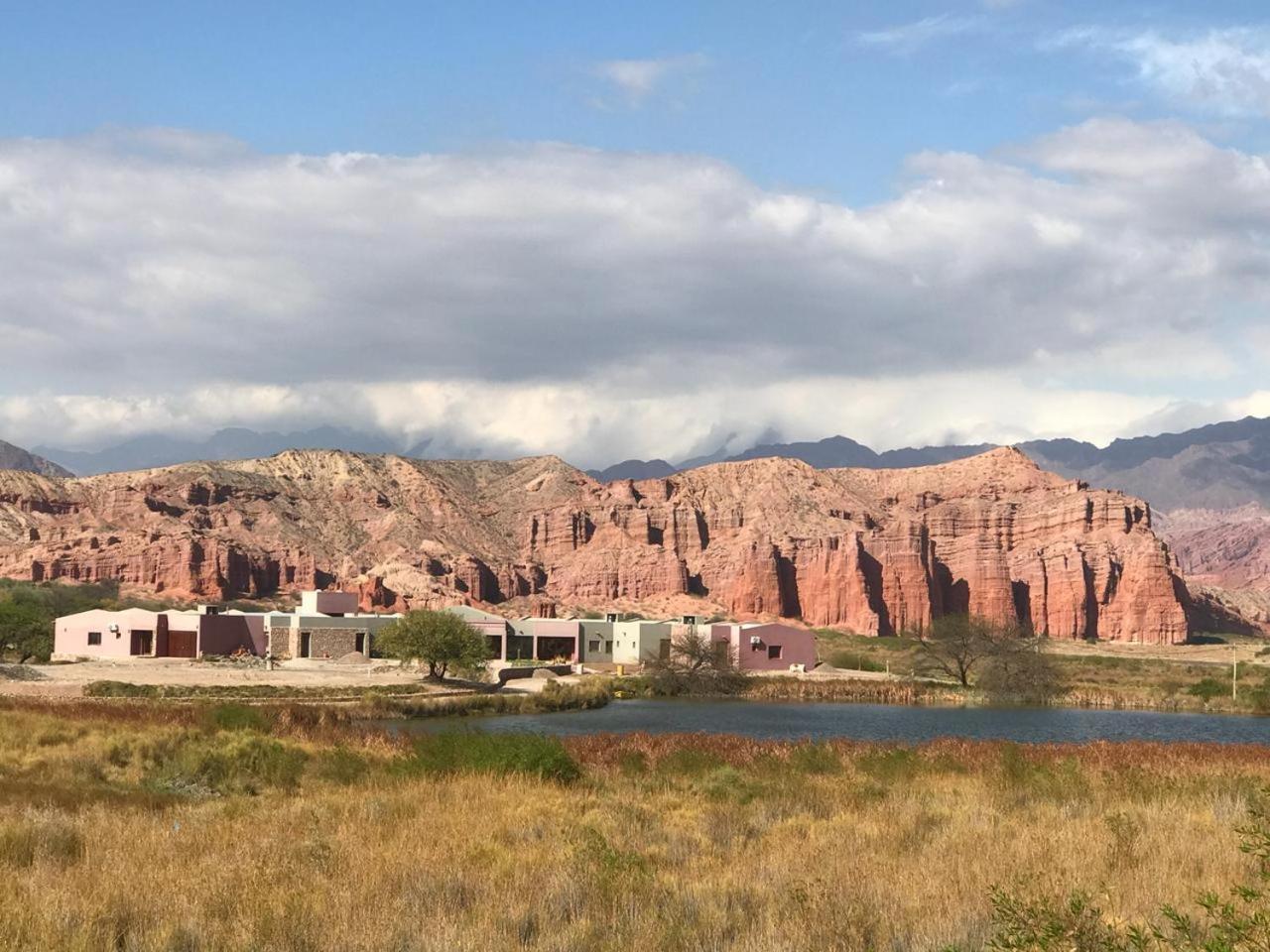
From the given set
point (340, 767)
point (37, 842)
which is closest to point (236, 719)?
point (340, 767)

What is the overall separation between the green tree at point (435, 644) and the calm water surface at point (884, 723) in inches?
423

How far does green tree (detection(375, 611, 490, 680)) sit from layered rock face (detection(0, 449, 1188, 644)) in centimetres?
6976

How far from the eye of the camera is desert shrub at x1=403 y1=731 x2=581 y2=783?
20.5 meters

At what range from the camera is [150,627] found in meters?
86.4

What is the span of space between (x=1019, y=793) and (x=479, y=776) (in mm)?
8674

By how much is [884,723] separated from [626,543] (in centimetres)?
12606

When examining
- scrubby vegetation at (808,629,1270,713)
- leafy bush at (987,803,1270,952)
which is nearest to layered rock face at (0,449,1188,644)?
scrubby vegetation at (808,629,1270,713)

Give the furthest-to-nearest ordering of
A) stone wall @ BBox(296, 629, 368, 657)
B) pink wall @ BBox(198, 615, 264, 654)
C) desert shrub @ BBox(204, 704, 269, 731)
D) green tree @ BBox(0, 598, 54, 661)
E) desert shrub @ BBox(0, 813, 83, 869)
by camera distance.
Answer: pink wall @ BBox(198, 615, 264, 654)
stone wall @ BBox(296, 629, 368, 657)
green tree @ BBox(0, 598, 54, 661)
desert shrub @ BBox(204, 704, 269, 731)
desert shrub @ BBox(0, 813, 83, 869)

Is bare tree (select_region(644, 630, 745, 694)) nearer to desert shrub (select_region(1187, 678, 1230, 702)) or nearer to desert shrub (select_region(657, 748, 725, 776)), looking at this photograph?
desert shrub (select_region(1187, 678, 1230, 702))

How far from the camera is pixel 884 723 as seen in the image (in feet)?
172

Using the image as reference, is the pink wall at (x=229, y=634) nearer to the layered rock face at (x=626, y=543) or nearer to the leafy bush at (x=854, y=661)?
the leafy bush at (x=854, y=661)

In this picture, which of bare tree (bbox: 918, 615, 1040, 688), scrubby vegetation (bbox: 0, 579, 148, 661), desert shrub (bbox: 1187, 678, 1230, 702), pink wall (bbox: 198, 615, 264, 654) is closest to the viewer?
desert shrub (bbox: 1187, 678, 1230, 702)

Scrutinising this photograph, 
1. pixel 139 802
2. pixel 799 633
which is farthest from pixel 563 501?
pixel 139 802

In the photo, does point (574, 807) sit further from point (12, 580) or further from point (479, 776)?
point (12, 580)
